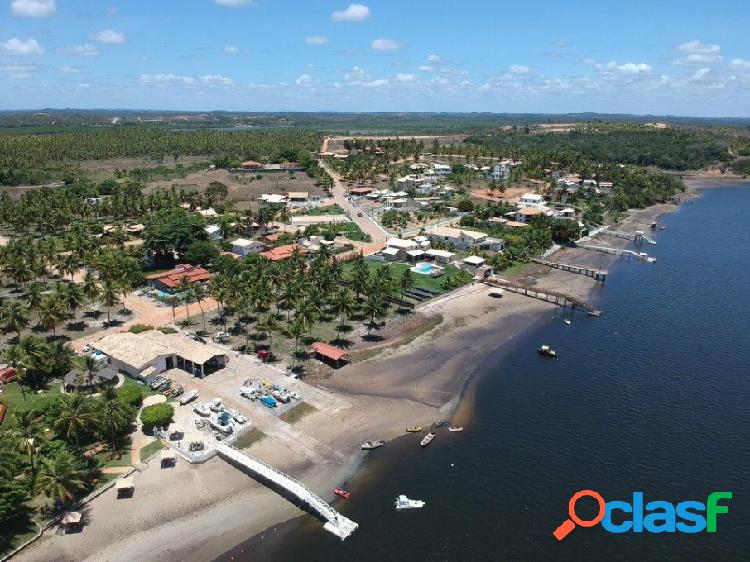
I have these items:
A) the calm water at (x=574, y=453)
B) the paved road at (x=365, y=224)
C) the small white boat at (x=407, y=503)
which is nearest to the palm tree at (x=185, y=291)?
the paved road at (x=365, y=224)

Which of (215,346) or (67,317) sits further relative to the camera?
(67,317)

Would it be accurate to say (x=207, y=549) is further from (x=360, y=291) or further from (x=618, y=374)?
(x=618, y=374)

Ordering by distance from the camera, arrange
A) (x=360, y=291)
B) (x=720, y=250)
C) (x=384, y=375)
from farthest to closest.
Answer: (x=720, y=250) → (x=360, y=291) → (x=384, y=375)

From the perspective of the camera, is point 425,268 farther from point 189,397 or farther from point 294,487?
point 294,487

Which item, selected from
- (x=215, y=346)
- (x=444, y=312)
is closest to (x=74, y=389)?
(x=215, y=346)

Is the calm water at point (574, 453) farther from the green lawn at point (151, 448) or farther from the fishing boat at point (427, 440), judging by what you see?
the green lawn at point (151, 448)

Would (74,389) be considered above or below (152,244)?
below
